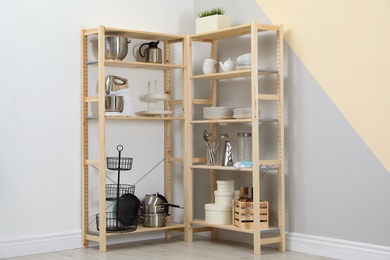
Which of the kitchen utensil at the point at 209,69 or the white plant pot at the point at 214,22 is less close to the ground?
the white plant pot at the point at 214,22

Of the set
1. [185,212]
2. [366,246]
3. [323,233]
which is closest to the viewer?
[366,246]

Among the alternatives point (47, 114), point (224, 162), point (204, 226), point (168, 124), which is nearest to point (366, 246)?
point (224, 162)

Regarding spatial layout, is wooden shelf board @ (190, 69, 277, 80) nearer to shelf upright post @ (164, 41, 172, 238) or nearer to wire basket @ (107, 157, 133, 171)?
shelf upright post @ (164, 41, 172, 238)

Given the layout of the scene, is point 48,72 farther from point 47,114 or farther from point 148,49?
point 148,49

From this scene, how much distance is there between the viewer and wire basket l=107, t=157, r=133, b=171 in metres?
4.97

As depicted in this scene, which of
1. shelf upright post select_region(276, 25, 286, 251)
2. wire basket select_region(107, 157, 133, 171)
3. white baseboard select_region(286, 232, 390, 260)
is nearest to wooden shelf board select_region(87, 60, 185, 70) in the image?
wire basket select_region(107, 157, 133, 171)

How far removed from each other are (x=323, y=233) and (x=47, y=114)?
2.14 metres

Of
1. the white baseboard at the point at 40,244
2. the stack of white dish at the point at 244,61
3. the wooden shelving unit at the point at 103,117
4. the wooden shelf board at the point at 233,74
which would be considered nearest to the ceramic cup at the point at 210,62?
the wooden shelf board at the point at 233,74

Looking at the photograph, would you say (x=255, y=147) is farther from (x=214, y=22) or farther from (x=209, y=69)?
(x=214, y=22)

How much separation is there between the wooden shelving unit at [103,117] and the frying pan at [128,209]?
3.9 inches

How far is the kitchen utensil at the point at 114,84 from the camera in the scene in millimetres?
5004

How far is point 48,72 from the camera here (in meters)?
4.84

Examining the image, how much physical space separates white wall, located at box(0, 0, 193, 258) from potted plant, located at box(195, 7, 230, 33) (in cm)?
75

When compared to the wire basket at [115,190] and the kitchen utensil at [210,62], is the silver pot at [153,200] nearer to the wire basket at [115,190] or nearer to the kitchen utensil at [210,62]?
the wire basket at [115,190]
